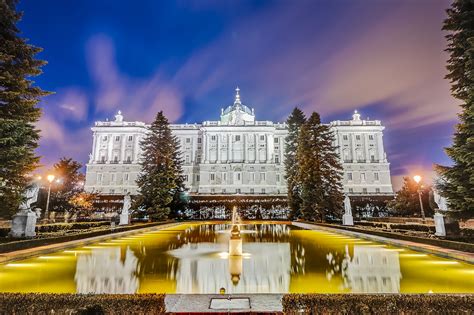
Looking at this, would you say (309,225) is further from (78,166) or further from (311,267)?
(78,166)

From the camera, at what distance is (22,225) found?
1251 cm

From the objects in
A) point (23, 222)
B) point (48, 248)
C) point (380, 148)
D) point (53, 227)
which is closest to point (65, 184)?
point (53, 227)

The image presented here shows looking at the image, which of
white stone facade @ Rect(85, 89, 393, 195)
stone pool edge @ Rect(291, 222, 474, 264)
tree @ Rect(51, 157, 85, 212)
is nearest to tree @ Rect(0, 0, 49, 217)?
stone pool edge @ Rect(291, 222, 474, 264)

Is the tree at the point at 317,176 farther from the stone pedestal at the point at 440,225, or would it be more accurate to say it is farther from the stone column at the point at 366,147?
the stone column at the point at 366,147

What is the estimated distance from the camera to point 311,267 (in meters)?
7.38

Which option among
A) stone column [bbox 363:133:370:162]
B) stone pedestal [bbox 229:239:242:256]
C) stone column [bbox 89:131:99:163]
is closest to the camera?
stone pedestal [bbox 229:239:242:256]

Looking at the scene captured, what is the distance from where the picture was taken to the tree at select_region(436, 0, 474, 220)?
10.1 m

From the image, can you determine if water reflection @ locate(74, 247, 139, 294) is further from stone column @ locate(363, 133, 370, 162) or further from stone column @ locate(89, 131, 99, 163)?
stone column @ locate(363, 133, 370, 162)

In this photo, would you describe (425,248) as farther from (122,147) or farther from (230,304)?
(122,147)

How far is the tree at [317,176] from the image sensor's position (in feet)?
86.1

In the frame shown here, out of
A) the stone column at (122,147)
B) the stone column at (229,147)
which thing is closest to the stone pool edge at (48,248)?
the stone column at (229,147)

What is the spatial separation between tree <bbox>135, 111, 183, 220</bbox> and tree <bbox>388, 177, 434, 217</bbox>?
997 inches

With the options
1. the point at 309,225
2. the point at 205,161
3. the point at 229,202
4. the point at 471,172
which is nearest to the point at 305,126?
the point at 309,225

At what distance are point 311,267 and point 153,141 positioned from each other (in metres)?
27.1
